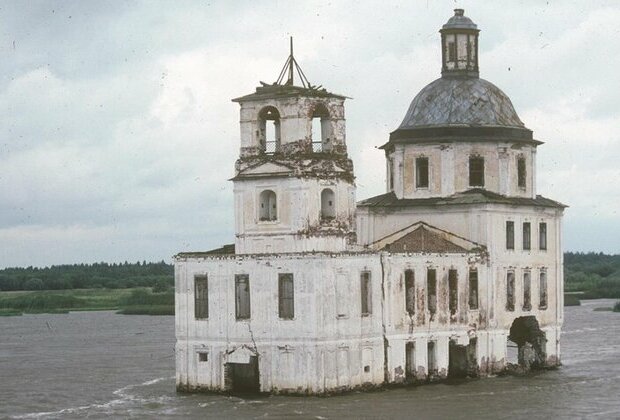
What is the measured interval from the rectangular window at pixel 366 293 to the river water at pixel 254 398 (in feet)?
8.82

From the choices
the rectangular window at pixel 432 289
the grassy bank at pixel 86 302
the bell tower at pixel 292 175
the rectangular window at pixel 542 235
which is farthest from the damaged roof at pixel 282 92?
the grassy bank at pixel 86 302

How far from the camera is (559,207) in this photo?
192 ft

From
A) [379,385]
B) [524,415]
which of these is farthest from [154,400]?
[524,415]

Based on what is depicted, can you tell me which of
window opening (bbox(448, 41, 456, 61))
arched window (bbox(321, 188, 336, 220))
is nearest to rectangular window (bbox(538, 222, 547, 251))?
window opening (bbox(448, 41, 456, 61))

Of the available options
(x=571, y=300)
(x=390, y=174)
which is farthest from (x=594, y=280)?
(x=390, y=174)

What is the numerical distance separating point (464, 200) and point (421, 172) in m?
2.83

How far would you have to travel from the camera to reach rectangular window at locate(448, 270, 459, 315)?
170 feet

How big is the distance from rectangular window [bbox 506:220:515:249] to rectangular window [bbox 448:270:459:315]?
3.93 meters

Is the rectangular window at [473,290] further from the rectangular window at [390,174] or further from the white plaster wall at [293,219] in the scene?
the rectangular window at [390,174]

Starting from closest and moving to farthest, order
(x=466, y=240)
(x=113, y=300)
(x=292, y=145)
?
(x=292, y=145) < (x=466, y=240) < (x=113, y=300)

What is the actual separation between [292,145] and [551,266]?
15007mm

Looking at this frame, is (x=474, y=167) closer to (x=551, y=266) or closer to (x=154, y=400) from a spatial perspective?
(x=551, y=266)

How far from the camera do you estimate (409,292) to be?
50062mm

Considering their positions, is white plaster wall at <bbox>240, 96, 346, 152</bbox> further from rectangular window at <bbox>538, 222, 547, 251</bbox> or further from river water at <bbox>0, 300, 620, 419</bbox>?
rectangular window at <bbox>538, 222, 547, 251</bbox>
